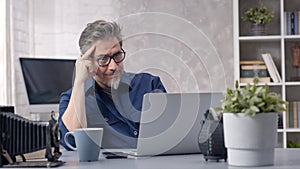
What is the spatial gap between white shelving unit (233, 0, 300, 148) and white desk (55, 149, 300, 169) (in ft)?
8.01

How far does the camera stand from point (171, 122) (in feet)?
5.71

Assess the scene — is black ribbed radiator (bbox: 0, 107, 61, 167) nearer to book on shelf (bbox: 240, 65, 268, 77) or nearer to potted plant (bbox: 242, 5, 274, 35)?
book on shelf (bbox: 240, 65, 268, 77)

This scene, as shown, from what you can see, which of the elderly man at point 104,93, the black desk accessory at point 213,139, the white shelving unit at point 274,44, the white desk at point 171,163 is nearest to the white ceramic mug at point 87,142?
the white desk at point 171,163

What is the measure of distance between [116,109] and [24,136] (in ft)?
2.78

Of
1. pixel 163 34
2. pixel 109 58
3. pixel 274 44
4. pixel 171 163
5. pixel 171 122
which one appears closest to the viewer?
pixel 171 163

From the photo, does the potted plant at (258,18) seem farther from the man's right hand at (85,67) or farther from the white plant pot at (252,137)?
the white plant pot at (252,137)

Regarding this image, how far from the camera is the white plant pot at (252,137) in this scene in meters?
1.46

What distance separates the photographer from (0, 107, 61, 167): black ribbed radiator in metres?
1.63

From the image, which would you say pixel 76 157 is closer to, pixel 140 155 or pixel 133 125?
pixel 140 155

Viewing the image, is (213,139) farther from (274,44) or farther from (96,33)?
(274,44)

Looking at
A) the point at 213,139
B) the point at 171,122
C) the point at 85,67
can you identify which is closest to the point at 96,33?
the point at 85,67

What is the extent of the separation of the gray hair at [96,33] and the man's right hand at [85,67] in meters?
0.12

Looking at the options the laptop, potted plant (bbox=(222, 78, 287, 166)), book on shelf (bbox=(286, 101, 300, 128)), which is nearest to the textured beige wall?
book on shelf (bbox=(286, 101, 300, 128))

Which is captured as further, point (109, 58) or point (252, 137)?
point (109, 58)
